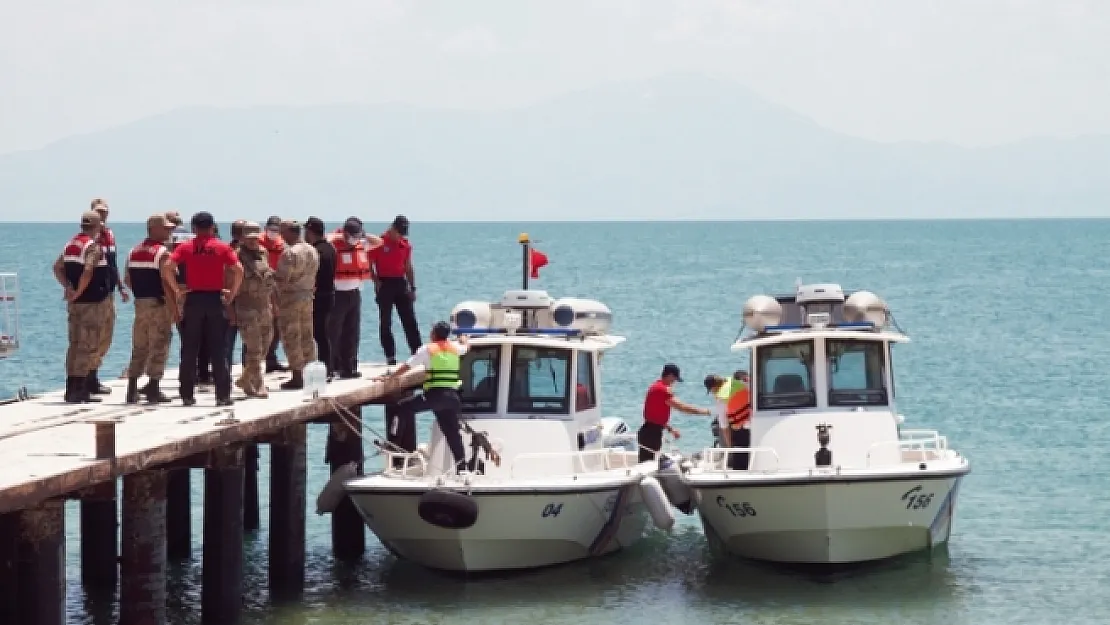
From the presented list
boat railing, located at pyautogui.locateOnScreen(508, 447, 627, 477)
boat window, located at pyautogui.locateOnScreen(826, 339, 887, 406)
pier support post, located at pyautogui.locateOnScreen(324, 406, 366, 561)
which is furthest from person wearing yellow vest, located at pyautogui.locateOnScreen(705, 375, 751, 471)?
pier support post, located at pyautogui.locateOnScreen(324, 406, 366, 561)

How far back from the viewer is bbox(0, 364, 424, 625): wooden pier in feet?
49.9

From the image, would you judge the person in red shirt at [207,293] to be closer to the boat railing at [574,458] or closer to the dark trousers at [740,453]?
the boat railing at [574,458]

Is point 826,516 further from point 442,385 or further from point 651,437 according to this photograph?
point 442,385

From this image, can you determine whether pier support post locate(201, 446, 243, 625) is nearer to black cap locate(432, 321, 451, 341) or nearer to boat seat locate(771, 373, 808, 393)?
black cap locate(432, 321, 451, 341)

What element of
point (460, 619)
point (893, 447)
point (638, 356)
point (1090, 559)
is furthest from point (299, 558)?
point (638, 356)

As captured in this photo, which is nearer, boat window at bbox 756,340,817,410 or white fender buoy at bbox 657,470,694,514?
boat window at bbox 756,340,817,410

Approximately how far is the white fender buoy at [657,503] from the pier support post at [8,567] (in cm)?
803

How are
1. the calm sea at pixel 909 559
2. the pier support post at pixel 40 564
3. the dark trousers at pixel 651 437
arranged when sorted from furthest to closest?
the dark trousers at pixel 651 437 < the calm sea at pixel 909 559 < the pier support post at pixel 40 564

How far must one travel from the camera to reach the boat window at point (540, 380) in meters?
22.0

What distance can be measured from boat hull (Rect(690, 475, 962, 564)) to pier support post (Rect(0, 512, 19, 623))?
8049mm

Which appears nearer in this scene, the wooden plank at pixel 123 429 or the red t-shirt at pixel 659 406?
the wooden plank at pixel 123 429

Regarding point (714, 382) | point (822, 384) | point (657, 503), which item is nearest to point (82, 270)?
point (657, 503)

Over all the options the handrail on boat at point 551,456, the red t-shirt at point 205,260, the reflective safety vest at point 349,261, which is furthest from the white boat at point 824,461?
the red t-shirt at point 205,260

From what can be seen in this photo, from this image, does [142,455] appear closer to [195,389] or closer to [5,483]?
[5,483]
